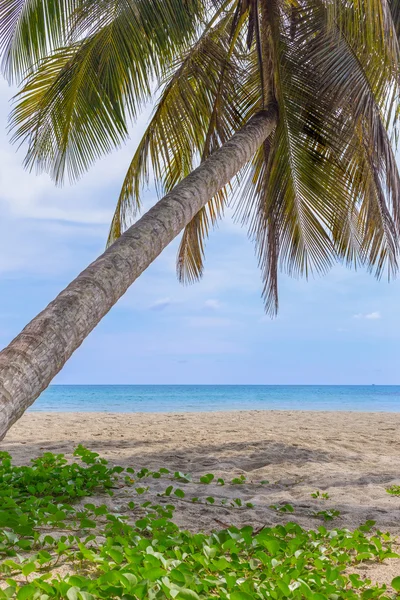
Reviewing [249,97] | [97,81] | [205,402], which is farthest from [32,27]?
[205,402]

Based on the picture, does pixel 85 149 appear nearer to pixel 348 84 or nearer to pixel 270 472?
pixel 348 84

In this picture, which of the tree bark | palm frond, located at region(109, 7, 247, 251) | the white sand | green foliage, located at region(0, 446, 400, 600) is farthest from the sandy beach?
palm frond, located at region(109, 7, 247, 251)

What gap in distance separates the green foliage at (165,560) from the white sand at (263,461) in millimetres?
350

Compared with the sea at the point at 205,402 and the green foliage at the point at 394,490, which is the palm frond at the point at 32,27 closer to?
the green foliage at the point at 394,490

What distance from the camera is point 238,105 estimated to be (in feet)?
22.0

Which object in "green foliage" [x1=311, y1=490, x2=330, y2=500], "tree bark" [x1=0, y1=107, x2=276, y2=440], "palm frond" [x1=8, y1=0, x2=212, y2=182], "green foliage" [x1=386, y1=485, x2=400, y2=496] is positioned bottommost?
"green foliage" [x1=311, y1=490, x2=330, y2=500]

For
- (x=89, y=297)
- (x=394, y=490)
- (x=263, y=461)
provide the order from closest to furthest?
(x=89, y=297) < (x=394, y=490) < (x=263, y=461)

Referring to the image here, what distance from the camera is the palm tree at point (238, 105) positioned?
16.4 ft

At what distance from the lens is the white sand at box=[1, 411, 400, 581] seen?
399 centimetres

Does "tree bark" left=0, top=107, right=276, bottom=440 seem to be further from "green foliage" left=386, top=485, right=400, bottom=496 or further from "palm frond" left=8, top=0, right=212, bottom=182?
"green foliage" left=386, top=485, right=400, bottom=496

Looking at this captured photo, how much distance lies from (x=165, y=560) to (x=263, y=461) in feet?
12.3

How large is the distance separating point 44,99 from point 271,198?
2.82m

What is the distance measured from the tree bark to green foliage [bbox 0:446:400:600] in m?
0.74

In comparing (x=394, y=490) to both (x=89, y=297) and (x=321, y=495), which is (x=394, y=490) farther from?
(x=89, y=297)
